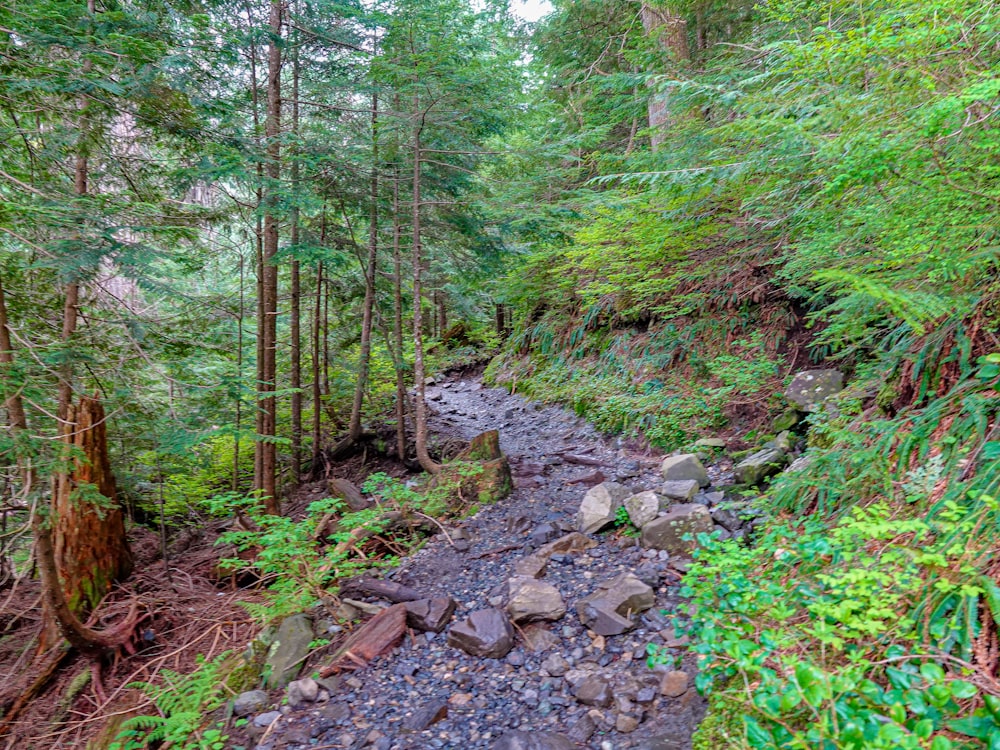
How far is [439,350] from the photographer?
65.8 feet

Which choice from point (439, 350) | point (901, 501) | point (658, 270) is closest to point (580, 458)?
point (658, 270)

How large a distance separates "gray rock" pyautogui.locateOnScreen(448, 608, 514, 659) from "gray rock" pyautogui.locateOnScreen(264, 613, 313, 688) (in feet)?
4.30

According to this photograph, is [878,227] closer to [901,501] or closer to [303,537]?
[901,501]

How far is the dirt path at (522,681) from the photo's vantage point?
305cm

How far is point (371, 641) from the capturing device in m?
4.12

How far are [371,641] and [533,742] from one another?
1.73 metres

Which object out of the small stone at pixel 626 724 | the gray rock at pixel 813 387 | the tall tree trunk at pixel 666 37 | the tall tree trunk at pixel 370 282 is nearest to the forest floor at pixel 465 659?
the small stone at pixel 626 724

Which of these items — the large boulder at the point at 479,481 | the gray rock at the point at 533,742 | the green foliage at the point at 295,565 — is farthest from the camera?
the large boulder at the point at 479,481

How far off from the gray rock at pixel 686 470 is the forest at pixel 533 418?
0.72 feet

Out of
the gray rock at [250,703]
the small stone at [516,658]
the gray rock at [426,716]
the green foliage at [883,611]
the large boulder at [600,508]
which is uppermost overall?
the green foliage at [883,611]

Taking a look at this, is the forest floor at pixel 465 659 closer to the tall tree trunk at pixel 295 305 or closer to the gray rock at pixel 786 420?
the gray rock at pixel 786 420

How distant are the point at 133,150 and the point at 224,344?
9.99 ft

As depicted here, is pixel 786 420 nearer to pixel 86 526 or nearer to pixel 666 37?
pixel 666 37

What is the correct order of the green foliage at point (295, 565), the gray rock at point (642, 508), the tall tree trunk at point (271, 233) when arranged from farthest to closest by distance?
the tall tree trunk at point (271, 233) → the gray rock at point (642, 508) → the green foliage at point (295, 565)
